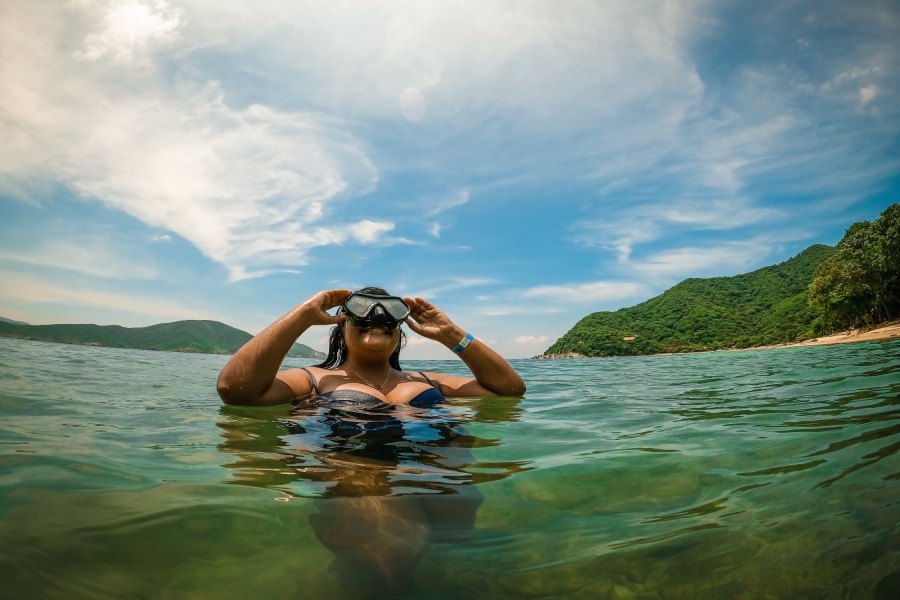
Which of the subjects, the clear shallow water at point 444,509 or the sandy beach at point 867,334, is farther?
the sandy beach at point 867,334

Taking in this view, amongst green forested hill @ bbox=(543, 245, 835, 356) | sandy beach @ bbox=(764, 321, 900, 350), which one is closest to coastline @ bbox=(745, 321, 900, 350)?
sandy beach @ bbox=(764, 321, 900, 350)

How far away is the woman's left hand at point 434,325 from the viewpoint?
4.45 metres

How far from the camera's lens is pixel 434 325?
458cm

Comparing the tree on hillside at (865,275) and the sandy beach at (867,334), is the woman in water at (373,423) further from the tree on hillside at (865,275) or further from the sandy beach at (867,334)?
the tree on hillside at (865,275)

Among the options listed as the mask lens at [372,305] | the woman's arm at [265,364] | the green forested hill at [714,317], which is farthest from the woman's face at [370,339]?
the green forested hill at [714,317]

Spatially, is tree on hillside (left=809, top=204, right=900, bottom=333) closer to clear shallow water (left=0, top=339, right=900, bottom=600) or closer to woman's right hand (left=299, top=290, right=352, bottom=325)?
clear shallow water (left=0, top=339, right=900, bottom=600)

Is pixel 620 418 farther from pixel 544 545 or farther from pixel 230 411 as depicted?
pixel 230 411

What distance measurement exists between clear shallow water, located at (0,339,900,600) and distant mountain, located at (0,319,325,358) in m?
103

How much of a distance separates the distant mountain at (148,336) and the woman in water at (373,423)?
101753 mm

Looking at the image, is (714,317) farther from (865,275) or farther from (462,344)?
(462,344)

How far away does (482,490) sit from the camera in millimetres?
2262

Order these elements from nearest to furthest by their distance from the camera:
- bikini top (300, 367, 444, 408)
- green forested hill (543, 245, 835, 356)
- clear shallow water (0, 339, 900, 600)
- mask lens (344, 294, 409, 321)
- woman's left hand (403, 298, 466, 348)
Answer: clear shallow water (0, 339, 900, 600) → bikini top (300, 367, 444, 408) → mask lens (344, 294, 409, 321) → woman's left hand (403, 298, 466, 348) → green forested hill (543, 245, 835, 356)

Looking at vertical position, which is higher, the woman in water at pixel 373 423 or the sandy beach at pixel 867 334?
the sandy beach at pixel 867 334

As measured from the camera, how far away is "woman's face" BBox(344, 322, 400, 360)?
3971mm
